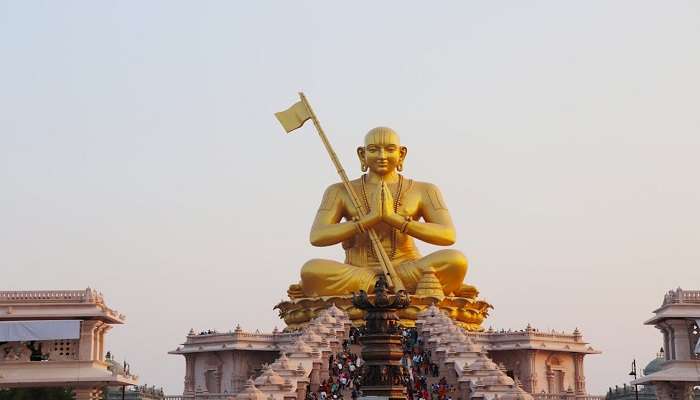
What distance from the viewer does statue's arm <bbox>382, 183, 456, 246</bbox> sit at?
3553 centimetres

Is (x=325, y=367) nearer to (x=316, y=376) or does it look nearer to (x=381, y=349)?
(x=316, y=376)

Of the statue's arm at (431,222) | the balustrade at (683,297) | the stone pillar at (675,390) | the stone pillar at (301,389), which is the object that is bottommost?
the stone pillar at (301,389)

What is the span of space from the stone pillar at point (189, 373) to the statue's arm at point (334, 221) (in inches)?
202

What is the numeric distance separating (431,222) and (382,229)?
1.56 m

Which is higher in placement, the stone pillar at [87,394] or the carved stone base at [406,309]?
the carved stone base at [406,309]

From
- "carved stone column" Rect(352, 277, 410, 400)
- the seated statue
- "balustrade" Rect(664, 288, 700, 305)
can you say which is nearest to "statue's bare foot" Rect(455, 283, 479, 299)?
the seated statue

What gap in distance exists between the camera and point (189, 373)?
37.4 meters

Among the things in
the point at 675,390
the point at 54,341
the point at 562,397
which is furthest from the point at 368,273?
the point at 54,341

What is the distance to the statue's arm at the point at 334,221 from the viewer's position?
→ 3603 centimetres

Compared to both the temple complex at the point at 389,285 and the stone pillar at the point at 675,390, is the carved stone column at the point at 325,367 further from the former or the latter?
the stone pillar at the point at 675,390

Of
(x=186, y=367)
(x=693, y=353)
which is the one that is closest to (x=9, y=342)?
(x=186, y=367)

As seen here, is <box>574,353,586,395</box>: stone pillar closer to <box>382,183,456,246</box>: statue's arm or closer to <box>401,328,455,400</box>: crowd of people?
<box>382,183,456,246</box>: statue's arm

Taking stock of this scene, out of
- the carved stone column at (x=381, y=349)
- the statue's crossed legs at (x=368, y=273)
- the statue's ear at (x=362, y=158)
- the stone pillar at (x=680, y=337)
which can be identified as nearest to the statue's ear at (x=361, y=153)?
the statue's ear at (x=362, y=158)

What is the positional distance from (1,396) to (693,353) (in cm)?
1646
